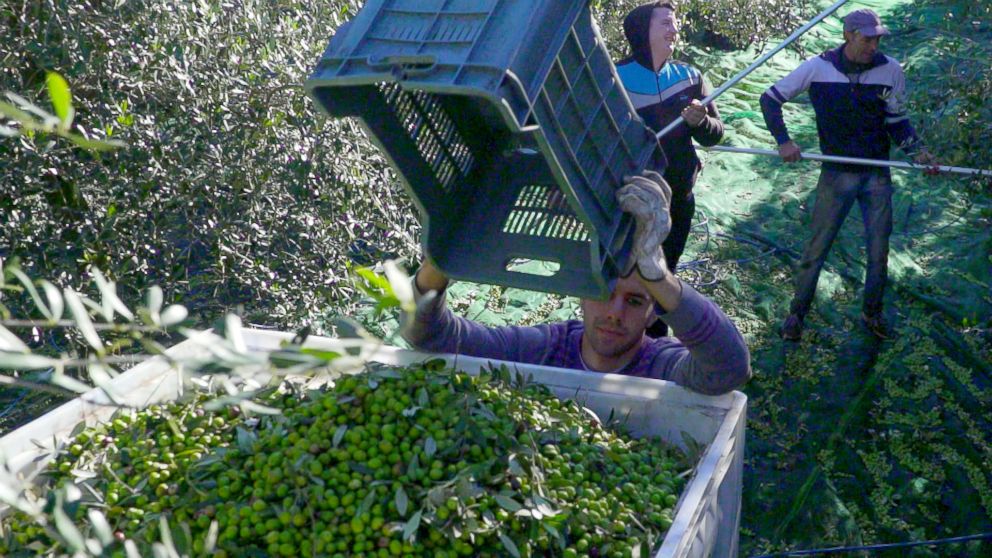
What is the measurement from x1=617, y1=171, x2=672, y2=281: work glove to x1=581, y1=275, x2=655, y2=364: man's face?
1.51 feet

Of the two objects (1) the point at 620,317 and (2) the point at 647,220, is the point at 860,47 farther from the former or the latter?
(2) the point at 647,220

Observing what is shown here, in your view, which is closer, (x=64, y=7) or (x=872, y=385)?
(x=64, y=7)

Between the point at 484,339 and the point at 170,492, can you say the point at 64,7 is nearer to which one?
the point at 484,339

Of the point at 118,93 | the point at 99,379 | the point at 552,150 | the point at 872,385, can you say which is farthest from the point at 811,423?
the point at 99,379

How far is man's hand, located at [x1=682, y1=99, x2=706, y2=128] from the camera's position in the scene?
4719mm

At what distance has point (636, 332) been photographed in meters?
3.18

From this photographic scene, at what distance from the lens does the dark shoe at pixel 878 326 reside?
5.66 meters

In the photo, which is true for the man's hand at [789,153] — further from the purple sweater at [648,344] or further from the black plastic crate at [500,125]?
the black plastic crate at [500,125]

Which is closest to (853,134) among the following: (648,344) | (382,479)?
(648,344)

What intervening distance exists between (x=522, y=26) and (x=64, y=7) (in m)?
2.38


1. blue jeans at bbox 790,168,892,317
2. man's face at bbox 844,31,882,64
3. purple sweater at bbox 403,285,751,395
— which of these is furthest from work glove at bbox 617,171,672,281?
blue jeans at bbox 790,168,892,317

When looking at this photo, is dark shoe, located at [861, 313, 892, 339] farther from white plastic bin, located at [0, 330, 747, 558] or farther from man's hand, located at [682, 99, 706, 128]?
white plastic bin, located at [0, 330, 747, 558]

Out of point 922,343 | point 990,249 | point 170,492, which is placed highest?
point 990,249

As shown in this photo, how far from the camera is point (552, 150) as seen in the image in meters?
2.33
